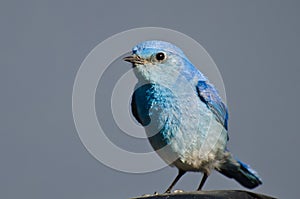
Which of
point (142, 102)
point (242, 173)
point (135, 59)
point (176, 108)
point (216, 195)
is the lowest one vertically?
point (216, 195)

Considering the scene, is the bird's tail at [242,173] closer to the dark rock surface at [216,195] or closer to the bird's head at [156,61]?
the bird's head at [156,61]

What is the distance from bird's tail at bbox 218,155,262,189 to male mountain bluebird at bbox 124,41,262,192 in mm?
716

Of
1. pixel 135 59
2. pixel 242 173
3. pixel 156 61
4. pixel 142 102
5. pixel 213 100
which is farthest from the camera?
pixel 242 173

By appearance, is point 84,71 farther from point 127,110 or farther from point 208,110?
→ point 208,110

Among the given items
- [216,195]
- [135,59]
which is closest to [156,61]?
[135,59]

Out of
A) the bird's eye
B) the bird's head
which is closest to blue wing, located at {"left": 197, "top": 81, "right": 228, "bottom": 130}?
the bird's head

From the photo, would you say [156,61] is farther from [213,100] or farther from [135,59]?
[213,100]

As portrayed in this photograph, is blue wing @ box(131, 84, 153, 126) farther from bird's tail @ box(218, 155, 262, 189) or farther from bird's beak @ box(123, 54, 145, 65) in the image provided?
bird's tail @ box(218, 155, 262, 189)

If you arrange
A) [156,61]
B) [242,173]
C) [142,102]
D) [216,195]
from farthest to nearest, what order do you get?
[242,173] → [142,102] → [156,61] → [216,195]

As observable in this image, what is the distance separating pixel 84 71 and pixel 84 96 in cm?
32

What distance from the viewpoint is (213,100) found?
936cm

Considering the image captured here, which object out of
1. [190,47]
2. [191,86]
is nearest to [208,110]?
[191,86]

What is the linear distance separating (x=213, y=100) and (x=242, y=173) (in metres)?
1.38

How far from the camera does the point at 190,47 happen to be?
8781 mm
